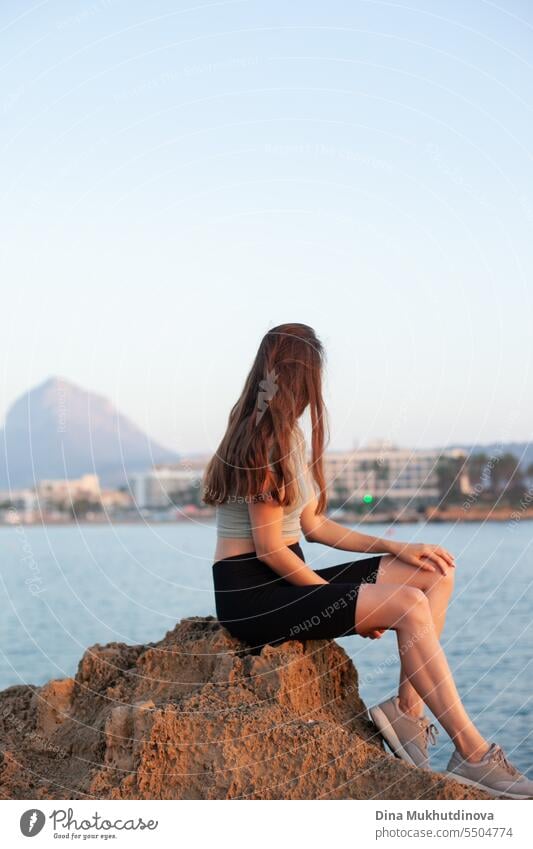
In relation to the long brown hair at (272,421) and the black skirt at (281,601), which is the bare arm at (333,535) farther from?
the long brown hair at (272,421)

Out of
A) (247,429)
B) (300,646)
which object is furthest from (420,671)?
(247,429)

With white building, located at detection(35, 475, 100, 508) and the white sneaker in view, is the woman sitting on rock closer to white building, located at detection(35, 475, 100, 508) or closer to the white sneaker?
the white sneaker

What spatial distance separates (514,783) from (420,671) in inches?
22.8

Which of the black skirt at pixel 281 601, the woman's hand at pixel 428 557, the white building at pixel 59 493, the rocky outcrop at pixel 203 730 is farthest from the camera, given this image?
the white building at pixel 59 493

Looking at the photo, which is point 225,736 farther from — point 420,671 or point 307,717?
point 420,671

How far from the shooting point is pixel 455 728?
14.7 ft

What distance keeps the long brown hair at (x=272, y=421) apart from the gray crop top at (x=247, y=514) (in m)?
0.04

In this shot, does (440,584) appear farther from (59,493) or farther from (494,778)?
(59,493)

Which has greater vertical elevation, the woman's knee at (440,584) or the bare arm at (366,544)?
the bare arm at (366,544)

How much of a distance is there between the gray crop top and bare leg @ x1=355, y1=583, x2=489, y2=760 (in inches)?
19.7

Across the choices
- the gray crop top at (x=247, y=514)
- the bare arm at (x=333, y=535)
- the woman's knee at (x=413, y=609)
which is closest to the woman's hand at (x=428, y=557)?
the bare arm at (x=333, y=535)

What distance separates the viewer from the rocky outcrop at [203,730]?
427 centimetres

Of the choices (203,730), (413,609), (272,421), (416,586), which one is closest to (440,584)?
(416,586)
